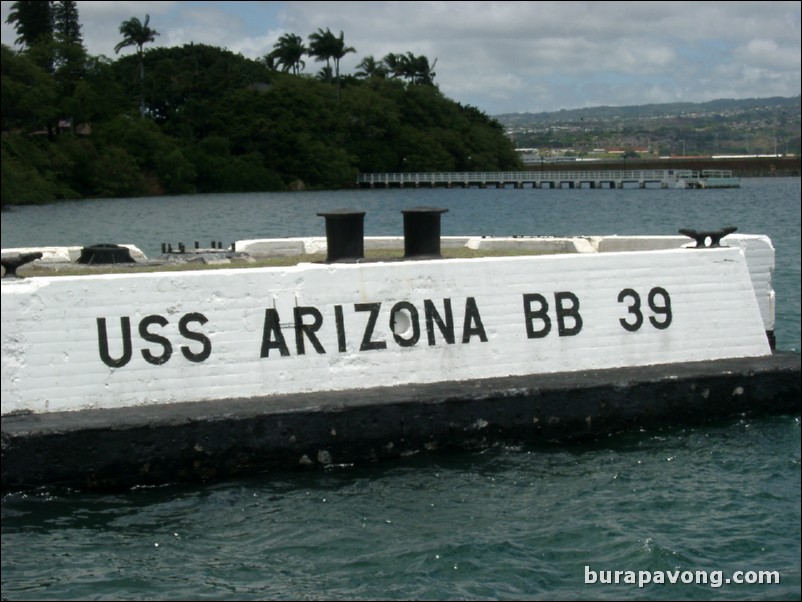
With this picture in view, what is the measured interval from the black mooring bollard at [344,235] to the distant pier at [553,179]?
300 ft

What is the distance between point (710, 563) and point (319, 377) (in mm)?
4043

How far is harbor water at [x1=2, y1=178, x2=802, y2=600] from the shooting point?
8711 millimetres

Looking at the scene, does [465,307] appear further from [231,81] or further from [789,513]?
[231,81]

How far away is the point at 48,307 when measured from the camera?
33.9 ft

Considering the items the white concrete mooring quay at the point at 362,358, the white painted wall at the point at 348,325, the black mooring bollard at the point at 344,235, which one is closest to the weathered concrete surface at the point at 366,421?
the white concrete mooring quay at the point at 362,358

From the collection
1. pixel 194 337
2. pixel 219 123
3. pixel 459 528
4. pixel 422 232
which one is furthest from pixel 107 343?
pixel 219 123

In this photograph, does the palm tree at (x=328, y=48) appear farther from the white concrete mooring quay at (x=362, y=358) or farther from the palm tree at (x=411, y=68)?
the white concrete mooring quay at (x=362, y=358)

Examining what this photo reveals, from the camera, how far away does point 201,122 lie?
319ft

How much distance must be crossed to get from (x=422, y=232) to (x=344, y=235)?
36.4 inches

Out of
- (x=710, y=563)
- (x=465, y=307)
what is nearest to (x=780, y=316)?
(x=465, y=307)

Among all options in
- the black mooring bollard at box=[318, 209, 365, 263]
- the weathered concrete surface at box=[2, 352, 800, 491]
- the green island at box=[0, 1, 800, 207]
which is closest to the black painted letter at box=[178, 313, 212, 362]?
the weathered concrete surface at box=[2, 352, 800, 491]

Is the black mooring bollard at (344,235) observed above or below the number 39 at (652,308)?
above

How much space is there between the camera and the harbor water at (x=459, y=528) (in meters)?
8.71
